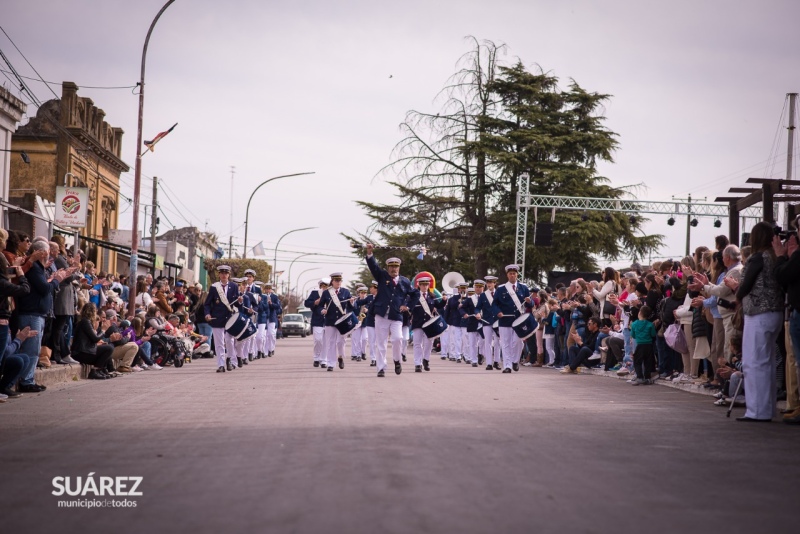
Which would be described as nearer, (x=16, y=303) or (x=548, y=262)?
(x=16, y=303)

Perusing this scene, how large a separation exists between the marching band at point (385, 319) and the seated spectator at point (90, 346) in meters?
2.89

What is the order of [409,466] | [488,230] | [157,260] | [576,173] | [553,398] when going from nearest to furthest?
[409,466] → [553,398] → [157,260] → [576,173] → [488,230]

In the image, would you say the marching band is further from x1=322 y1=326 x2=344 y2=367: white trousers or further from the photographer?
the photographer

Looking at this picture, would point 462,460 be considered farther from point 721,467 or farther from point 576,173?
point 576,173

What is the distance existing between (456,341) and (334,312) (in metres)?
8.57

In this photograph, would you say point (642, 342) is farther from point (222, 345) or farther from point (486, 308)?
point (222, 345)

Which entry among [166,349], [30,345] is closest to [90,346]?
[30,345]

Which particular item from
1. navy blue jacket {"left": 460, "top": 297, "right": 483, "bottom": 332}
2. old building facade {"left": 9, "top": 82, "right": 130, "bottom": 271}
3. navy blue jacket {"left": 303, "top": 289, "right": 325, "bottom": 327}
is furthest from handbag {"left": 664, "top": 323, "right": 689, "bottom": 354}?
old building facade {"left": 9, "top": 82, "right": 130, "bottom": 271}

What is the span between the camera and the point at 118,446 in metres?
7.91

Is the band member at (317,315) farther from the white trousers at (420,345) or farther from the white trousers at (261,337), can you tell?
the white trousers at (261,337)

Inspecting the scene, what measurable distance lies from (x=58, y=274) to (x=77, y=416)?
352 cm

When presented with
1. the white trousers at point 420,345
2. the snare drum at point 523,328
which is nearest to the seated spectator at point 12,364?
the white trousers at point 420,345

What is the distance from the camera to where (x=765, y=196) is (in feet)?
51.6

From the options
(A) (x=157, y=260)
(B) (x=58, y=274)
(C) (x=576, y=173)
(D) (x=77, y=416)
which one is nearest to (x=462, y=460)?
(D) (x=77, y=416)
